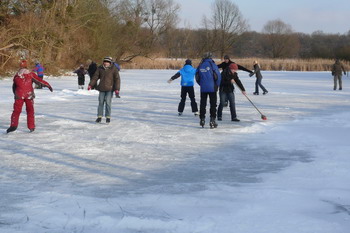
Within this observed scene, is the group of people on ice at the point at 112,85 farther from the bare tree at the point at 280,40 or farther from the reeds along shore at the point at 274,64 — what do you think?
the bare tree at the point at 280,40

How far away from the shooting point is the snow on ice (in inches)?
137

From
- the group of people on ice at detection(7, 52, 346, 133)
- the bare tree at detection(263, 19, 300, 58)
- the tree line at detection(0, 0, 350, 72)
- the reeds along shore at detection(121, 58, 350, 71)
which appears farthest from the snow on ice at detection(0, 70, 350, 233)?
the bare tree at detection(263, 19, 300, 58)

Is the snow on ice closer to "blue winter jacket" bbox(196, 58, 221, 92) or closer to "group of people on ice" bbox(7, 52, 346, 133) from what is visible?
"group of people on ice" bbox(7, 52, 346, 133)

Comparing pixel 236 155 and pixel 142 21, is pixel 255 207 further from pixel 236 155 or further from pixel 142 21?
pixel 142 21

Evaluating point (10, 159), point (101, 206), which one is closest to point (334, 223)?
point (101, 206)

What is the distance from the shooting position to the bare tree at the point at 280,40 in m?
81.2

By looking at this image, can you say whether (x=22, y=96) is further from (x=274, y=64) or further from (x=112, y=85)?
(x=274, y=64)

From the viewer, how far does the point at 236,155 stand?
610 centimetres

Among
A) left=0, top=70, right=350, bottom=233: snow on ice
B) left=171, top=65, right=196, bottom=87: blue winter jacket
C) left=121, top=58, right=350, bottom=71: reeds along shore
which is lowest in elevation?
left=0, top=70, right=350, bottom=233: snow on ice

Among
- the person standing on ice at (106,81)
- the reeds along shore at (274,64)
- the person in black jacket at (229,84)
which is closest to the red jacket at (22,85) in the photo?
the person standing on ice at (106,81)

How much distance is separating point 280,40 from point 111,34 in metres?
49.5

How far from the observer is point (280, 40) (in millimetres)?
82438

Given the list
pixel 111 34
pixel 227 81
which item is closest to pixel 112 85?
pixel 227 81

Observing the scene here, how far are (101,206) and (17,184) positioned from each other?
1.21 meters
